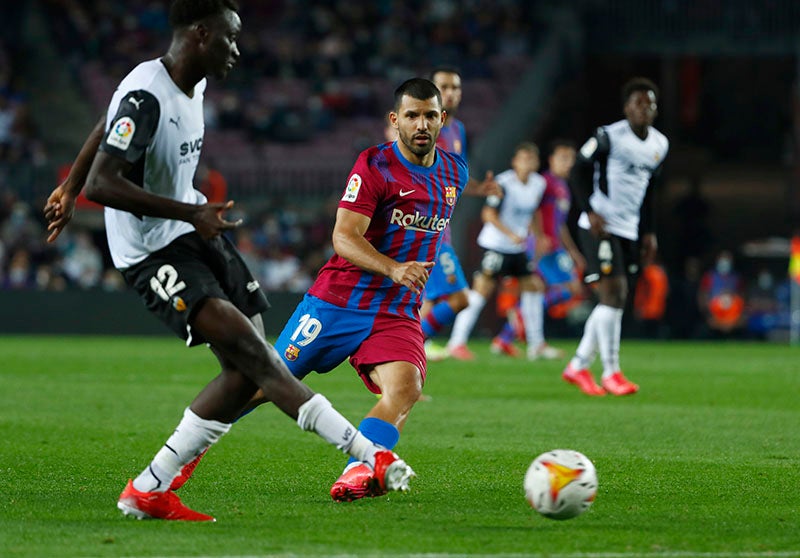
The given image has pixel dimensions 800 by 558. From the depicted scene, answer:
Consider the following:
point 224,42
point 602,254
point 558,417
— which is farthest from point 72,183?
point 602,254

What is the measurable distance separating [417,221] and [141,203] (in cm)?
174

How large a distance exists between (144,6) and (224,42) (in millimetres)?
25204

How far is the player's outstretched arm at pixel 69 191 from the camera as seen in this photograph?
5793 mm

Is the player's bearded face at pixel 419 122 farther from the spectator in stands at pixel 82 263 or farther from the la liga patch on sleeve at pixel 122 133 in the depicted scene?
the spectator in stands at pixel 82 263

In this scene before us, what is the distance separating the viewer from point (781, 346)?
842 inches

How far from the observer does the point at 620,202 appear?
1183 centimetres

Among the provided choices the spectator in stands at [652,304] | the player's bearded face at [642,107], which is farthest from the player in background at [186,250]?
the spectator in stands at [652,304]

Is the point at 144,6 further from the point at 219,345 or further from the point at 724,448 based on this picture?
the point at 219,345

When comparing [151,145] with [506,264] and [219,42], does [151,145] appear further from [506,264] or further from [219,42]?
[506,264]

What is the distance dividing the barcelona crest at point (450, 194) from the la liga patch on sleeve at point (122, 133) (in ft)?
6.13

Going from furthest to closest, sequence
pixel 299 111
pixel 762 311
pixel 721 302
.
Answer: pixel 299 111 → pixel 762 311 → pixel 721 302

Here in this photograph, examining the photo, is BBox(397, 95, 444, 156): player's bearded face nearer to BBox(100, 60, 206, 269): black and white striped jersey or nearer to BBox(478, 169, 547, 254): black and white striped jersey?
BBox(100, 60, 206, 269): black and white striped jersey

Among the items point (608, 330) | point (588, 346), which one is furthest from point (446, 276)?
point (608, 330)

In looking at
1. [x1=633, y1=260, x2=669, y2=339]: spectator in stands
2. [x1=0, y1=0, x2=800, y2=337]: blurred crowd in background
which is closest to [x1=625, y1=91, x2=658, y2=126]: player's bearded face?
[x1=0, y1=0, x2=800, y2=337]: blurred crowd in background
